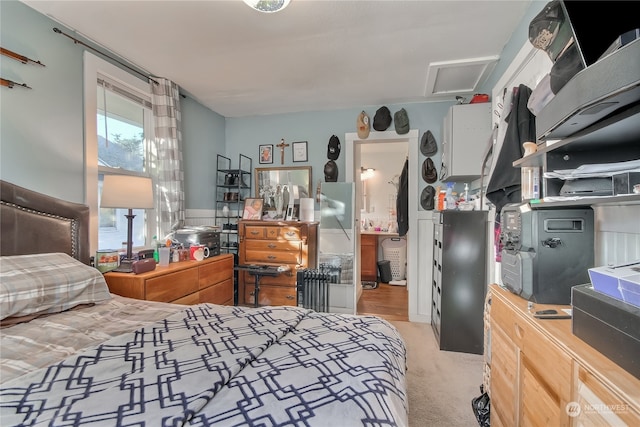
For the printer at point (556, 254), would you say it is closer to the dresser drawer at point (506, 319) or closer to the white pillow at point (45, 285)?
the dresser drawer at point (506, 319)

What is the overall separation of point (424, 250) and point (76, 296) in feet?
10.2

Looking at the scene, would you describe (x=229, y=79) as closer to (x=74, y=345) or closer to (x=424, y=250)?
(x=74, y=345)

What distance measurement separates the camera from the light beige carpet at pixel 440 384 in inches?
65.0

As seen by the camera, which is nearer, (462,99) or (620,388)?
(620,388)

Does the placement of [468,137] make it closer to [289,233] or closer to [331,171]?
[331,171]

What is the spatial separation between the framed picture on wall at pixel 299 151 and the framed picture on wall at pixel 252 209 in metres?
0.73

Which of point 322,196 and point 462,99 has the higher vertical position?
point 462,99

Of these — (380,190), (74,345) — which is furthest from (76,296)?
(380,190)

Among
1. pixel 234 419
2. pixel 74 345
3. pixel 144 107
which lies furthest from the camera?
pixel 144 107

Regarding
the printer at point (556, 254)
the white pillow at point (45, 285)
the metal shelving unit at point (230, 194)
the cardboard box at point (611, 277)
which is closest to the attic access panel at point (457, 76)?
the printer at point (556, 254)

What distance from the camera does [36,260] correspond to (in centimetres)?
154

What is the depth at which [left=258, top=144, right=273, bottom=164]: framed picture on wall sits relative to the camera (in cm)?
376

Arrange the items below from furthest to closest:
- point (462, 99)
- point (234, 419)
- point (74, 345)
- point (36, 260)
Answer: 1. point (462, 99)
2. point (36, 260)
3. point (74, 345)
4. point (234, 419)

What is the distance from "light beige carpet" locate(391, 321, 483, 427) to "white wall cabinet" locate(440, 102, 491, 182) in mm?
1591
